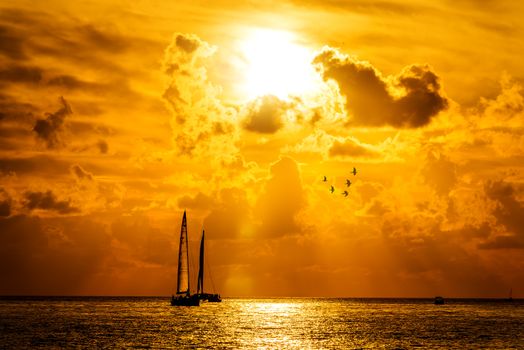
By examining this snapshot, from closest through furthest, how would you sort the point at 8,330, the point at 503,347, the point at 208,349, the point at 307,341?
the point at 208,349
the point at 503,347
the point at 307,341
the point at 8,330

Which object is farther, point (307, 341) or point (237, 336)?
point (237, 336)

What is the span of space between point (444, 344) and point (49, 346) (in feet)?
215

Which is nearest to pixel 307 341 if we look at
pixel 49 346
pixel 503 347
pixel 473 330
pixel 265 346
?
pixel 265 346

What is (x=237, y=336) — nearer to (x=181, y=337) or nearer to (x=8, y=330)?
(x=181, y=337)

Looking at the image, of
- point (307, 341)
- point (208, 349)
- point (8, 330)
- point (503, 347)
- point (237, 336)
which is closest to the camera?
point (208, 349)

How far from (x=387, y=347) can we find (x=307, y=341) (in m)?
16.2

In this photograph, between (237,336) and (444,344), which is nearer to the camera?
(444,344)

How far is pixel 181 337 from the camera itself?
144 m

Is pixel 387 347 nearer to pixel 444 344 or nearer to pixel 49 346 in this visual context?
pixel 444 344

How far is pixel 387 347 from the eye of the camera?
126625 millimetres

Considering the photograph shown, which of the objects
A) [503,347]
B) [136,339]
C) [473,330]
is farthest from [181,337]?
[473,330]

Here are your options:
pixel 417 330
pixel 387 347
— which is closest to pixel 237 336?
pixel 387 347

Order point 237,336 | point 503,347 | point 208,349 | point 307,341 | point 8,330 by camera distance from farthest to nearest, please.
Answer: point 8,330 < point 237,336 < point 307,341 < point 503,347 < point 208,349

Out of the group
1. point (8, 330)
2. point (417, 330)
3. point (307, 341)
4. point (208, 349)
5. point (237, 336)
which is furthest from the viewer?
point (417, 330)
